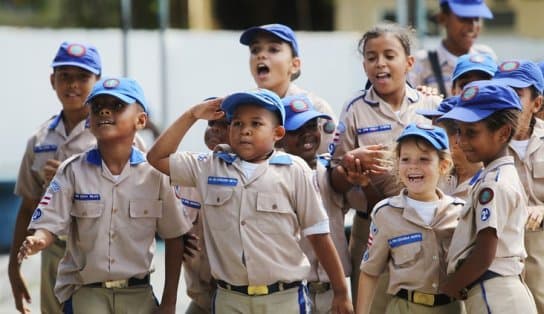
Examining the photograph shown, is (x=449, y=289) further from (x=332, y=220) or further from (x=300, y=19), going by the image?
(x=300, y=19)

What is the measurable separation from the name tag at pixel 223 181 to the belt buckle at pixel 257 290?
49 centimetres

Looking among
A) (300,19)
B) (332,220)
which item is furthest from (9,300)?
(300,19)

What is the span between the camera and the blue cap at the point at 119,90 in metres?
6.27

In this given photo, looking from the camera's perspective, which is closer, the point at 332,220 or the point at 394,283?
the point at 394,283

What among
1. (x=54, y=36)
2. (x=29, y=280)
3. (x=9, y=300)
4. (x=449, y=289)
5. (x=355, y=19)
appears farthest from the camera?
(x=355, y=19)

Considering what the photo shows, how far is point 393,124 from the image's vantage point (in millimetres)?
6797

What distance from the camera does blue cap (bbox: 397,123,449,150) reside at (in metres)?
5.95

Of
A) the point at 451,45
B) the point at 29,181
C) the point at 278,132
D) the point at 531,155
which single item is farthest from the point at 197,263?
the point at 451,45

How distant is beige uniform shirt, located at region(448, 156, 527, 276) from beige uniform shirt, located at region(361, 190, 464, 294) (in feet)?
0.42

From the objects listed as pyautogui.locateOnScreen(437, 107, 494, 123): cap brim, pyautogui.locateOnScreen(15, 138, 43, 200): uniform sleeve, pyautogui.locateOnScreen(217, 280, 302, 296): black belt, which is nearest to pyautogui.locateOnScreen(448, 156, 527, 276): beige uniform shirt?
pyautogui.locateOnScreen(437, 107, 494, 123): cap brim

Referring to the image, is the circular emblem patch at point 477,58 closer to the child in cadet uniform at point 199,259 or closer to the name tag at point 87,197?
the child in cadet uniform at point 199,259

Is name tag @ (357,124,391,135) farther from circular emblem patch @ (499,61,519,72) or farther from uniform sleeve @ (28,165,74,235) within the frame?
uniform sleeve @ (28,165,74,235)

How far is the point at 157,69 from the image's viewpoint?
11734 millimetres

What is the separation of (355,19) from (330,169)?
10.9 m
